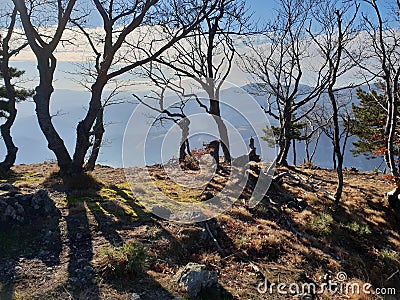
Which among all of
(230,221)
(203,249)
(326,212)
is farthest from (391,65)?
(203,249)

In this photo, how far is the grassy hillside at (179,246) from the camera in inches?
199

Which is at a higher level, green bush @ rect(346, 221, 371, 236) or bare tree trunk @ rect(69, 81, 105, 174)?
bare tree trunk @ rect(69, 81, 105, 174)

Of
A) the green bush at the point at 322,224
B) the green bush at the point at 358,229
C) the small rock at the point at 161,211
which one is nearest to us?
the small rock at the point at 161,211

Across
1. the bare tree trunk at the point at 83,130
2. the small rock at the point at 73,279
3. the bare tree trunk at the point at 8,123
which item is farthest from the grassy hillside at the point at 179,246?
the bare tree trunk at the point at 8,123

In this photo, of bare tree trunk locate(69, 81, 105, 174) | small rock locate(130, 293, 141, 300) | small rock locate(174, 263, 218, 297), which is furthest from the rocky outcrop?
small rock locate(174, 263, 218, 297)

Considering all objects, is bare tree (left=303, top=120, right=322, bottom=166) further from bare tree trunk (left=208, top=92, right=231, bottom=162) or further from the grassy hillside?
the grassy hillside

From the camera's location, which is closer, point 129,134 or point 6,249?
point 6,249

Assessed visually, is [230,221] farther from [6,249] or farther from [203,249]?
[6,249]

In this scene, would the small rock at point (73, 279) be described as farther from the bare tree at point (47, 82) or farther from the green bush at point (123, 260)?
the bare tree at point (47, 82)

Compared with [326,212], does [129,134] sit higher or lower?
higher

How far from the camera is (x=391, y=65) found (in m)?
12.9

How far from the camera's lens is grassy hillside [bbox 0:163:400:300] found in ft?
16.6

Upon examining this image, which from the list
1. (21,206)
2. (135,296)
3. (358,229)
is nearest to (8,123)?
(21,206)

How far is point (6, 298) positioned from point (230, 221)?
563cm
